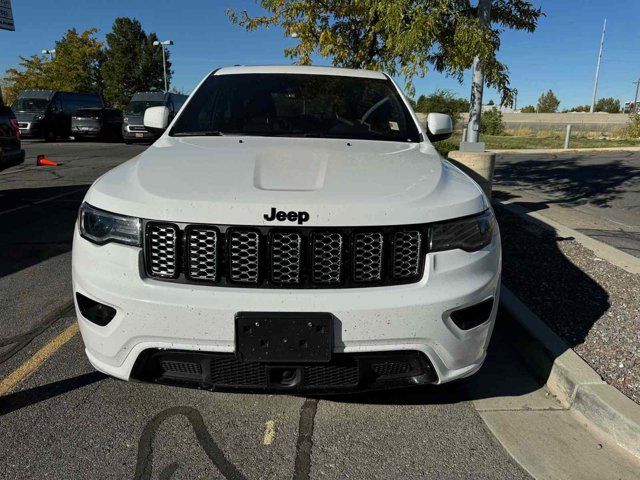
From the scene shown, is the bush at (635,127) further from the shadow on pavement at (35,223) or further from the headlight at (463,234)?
the headlight at (463,234)

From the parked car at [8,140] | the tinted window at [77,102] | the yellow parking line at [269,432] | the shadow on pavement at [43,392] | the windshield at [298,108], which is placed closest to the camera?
the yellow parking line at [269,432]

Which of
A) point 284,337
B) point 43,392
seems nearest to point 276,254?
point 284,337

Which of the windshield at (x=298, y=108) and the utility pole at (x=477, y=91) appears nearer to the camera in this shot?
the windshield at (x=298, y=108)

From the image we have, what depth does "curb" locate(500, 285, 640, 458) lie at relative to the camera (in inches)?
96.7

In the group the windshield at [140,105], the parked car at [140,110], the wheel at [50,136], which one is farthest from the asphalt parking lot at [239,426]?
the wheel at [50,136]

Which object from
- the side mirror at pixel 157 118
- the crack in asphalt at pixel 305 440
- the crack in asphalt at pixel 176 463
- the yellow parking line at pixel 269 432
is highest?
the side mirror at pixel 157 118

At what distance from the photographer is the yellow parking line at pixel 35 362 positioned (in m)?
2.85

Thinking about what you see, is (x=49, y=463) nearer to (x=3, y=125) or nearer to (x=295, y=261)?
(x=295, y=261)

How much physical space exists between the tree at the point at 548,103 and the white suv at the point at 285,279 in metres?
105

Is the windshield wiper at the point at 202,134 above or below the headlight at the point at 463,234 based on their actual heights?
above

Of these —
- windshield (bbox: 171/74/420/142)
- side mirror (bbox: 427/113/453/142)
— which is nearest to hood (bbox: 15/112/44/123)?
windshield (bbox: 171/74/420/142)

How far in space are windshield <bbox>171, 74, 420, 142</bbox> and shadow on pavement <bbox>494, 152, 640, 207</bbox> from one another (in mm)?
6309

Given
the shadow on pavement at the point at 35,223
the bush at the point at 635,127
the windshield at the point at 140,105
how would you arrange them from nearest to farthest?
the shadow on pavement at the point at 35,223
the windshield at the point at 140,105
the bush at the point at 635,127

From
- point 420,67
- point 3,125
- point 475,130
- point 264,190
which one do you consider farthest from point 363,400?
point 3,125
